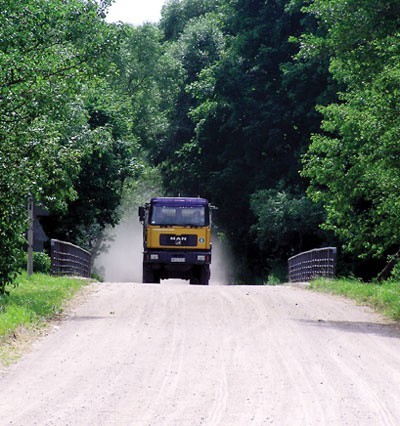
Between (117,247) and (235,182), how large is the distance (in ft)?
167

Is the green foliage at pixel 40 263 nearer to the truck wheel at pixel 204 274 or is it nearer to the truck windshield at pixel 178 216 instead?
the truck windshield at pixel 178 216

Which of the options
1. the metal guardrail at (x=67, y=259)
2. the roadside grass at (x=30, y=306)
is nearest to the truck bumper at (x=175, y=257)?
the metal guardrail at (x=67, y=259)

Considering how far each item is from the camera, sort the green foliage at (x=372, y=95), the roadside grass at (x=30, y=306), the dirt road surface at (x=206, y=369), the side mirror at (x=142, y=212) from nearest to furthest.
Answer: the dirt road surface at (x=206, y=369) < the roadside grass at (x=30, y=306) < the green foliage at (x=372, y=95) < the side mirror at (x=142, y=212)

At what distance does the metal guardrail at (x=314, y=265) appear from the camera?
32.0 metres

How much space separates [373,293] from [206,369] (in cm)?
1248

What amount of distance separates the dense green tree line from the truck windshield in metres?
2.82

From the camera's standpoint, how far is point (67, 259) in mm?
32812

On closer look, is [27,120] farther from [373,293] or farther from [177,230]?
[177,230]

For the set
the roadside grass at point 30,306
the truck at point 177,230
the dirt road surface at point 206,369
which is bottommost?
the dirt road surface at point 206,369

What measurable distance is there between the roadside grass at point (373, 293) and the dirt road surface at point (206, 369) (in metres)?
0.99

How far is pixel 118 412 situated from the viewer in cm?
947

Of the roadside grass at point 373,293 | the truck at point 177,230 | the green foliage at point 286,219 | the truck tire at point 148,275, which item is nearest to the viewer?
the roadside grass at point 373,293

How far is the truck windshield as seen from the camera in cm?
3675

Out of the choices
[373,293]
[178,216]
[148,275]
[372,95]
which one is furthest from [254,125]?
[372,95]
